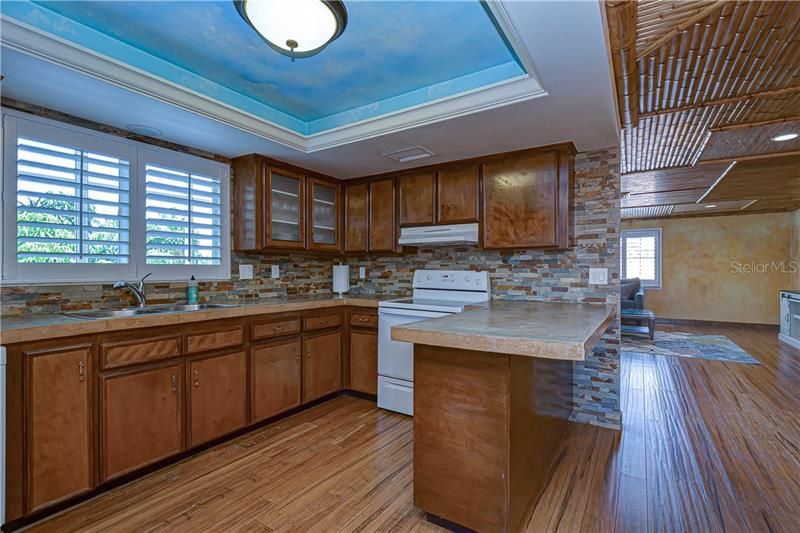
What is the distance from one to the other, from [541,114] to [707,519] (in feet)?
7.39

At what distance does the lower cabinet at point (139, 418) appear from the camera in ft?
6.59

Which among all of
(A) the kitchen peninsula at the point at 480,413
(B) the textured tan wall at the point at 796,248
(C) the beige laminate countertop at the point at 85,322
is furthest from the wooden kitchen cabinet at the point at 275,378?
(B) the textured tan wall at the point at 796,248

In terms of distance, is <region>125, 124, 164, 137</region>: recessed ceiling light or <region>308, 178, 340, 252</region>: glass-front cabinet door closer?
<region>125, 124, 164, 137</region>: recessed ceiling light

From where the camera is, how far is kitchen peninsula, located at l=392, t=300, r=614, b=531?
61.4 inches

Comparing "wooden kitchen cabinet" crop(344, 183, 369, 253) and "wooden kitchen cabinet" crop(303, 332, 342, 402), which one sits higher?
"wooden kitchen cabinet" crop(344, 183, 369, 253)

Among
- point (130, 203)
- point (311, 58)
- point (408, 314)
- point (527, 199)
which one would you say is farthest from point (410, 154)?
point (130, 203)

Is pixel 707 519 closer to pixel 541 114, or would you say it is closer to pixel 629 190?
pixel 541 114

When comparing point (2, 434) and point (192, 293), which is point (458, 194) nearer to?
point (192, 293)

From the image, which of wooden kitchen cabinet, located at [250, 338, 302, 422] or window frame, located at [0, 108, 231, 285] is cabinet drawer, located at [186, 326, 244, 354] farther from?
window frame, located at [0, 108, 231, 285]

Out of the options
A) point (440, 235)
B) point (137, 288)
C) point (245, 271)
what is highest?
point (440, 235)

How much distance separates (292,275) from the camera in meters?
3.76

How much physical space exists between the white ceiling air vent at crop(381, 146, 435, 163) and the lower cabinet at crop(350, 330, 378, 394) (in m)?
1.53

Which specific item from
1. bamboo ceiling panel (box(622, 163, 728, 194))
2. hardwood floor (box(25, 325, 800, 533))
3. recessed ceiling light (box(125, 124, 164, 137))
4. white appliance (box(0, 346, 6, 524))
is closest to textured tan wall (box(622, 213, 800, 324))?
bamboo ceiling panel (box(622, 163, 728, 194))

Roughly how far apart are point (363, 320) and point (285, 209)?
1.19 meters
